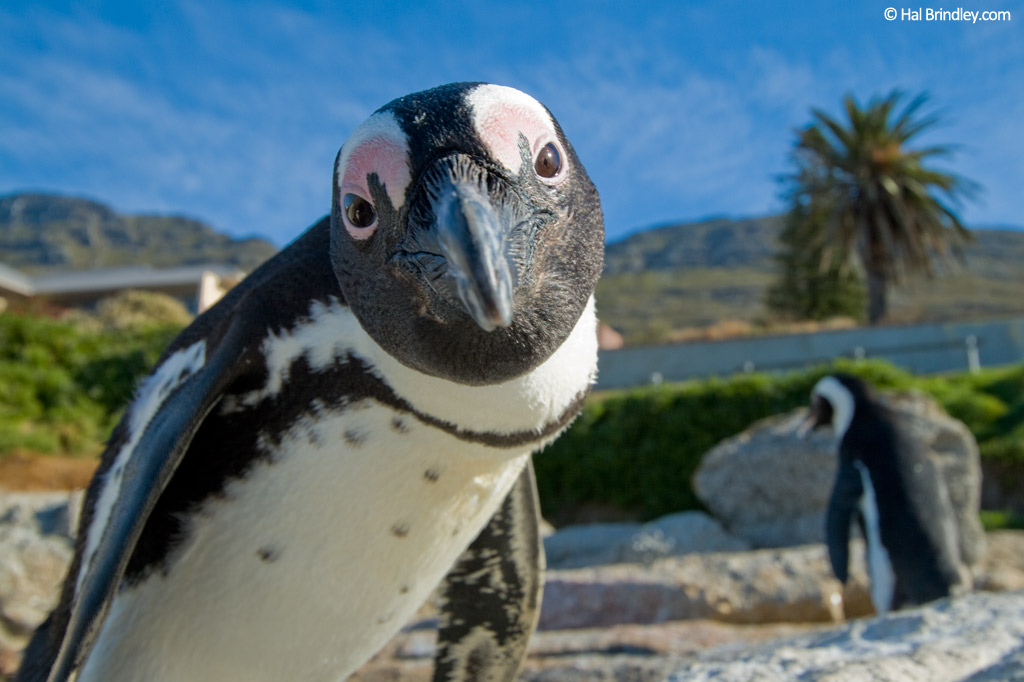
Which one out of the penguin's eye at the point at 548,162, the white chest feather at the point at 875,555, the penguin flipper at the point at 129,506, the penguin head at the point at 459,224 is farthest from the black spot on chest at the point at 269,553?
the white chest feather at the point at 875,555

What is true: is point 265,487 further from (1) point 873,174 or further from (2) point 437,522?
(1) point 873,174

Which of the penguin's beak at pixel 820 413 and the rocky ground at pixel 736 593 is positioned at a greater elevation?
the penguin's beak at pixel 820 413

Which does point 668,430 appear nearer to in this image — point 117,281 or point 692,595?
point 692,595

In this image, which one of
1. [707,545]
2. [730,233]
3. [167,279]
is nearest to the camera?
[707,545]

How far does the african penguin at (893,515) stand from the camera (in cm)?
488

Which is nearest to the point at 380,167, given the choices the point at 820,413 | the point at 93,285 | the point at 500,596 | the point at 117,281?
the point at 500,596

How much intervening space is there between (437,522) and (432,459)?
0.68ft

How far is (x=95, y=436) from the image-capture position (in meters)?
11.2

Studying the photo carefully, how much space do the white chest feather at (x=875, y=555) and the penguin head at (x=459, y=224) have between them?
14.9 ft

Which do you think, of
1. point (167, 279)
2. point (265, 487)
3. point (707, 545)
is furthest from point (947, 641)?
point (167, 279)

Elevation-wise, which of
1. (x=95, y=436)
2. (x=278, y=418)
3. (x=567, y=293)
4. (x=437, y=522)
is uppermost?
(x=95, y=436)

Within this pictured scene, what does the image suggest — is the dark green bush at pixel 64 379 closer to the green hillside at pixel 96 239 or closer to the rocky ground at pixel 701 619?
the rocky ground at pixel 701 619

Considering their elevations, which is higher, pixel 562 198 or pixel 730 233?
pixel 730 233

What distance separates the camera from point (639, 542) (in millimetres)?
8102
